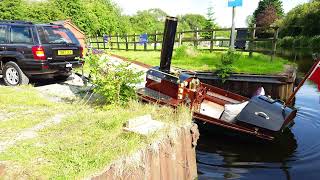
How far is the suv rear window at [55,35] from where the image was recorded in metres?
10.2

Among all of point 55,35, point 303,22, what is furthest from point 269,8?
point 55,35

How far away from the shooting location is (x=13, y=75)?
412 inches

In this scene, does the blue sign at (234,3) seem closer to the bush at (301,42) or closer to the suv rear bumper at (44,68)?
the suv rear bumper at (44,68)

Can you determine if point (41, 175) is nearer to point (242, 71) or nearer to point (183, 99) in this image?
point (183, 99)

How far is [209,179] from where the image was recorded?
295 inches

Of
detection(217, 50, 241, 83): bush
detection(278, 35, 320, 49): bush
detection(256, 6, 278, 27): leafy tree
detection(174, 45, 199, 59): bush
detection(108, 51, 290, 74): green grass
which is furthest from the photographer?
detection(256, 6, 278, 27): leafy tree

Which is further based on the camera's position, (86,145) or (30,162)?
(86,145)

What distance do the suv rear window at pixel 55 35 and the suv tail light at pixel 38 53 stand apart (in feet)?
0.87

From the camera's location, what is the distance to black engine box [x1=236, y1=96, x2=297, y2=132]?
8555 millimetres

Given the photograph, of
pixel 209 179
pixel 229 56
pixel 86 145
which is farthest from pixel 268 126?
pixel 229 56

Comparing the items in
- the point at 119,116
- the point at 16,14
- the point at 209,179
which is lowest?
the point at 209,179

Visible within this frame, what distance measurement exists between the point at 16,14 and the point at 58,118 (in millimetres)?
34442

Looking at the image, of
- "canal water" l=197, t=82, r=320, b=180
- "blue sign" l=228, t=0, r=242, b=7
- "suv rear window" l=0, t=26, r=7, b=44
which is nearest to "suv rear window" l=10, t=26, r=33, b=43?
"suv rear window" l=0, t=26, r=7, b=44

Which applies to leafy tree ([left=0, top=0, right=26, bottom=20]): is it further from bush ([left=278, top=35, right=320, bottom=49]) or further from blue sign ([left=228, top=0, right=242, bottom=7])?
bush ([left=278, top=35, right=320, bottom=49])
